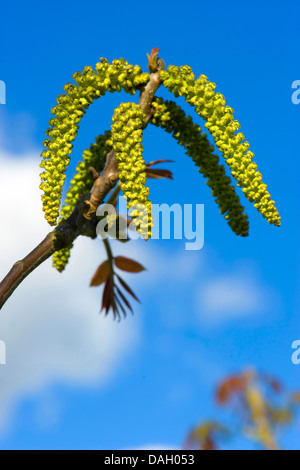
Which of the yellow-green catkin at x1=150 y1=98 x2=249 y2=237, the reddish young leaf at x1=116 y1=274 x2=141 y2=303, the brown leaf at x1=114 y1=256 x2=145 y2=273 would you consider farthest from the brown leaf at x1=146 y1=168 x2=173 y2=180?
the yellow-green catkin at x1=150 y1=98 x2=249 y2=237

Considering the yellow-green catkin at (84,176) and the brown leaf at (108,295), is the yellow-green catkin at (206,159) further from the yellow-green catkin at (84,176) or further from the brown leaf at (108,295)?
the brown leaf at (108,295)

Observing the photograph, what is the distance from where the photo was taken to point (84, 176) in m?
2.78

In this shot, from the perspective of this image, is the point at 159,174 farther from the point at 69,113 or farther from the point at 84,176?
the point at 69,113

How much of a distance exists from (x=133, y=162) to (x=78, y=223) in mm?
570

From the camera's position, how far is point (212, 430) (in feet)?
17.9

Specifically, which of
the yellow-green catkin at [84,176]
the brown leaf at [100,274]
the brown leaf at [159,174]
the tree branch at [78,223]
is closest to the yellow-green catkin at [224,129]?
the tree branch at [78,223]

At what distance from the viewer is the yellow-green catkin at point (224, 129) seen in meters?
2.13

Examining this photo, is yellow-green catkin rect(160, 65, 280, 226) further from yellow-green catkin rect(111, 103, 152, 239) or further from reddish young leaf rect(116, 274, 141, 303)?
reddish young leaf rect(116, 274, 141, 303)

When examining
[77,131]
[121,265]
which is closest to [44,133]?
[77,131]

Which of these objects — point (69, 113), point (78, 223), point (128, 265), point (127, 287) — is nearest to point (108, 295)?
point (127, 287)

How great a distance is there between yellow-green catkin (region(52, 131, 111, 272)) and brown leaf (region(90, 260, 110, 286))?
0.63 m

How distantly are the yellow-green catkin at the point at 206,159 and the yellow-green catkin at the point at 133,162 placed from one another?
11.5 inches

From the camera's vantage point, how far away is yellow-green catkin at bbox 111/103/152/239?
1.96 metres

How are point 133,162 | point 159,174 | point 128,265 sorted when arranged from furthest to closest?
point 159,174, point 128,265, point 133,162
